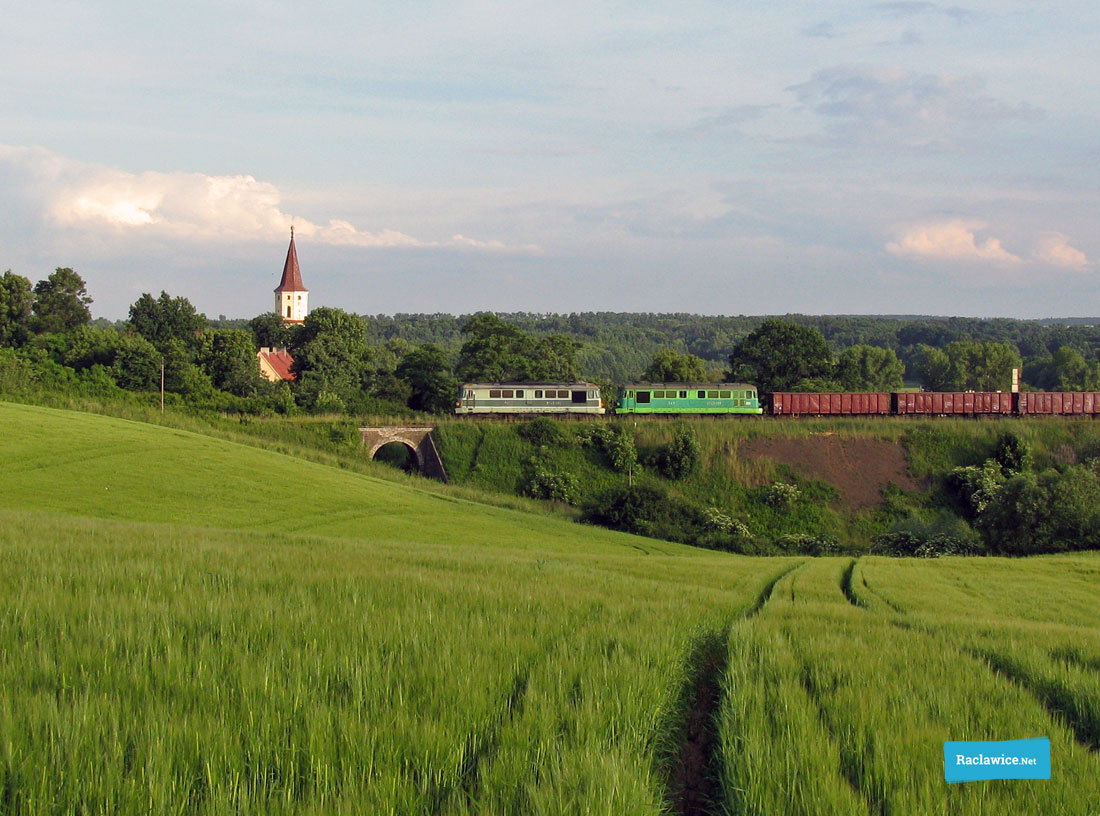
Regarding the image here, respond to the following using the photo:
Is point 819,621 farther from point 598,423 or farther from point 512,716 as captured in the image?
point 598,423

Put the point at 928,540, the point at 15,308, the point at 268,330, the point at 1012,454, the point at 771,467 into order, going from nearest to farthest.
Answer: the point at 928,540 < the point at 771,467 < the point at 1012,454 < the point at 15,308 < the point at 268,330

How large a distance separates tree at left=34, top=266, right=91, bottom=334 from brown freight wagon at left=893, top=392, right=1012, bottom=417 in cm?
8126

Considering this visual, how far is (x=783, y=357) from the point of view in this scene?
84.2 metres

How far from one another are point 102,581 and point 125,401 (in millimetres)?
58461

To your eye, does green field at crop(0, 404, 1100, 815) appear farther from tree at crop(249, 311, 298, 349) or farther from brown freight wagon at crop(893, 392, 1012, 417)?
tree at crop(249, 311, 298, 349)

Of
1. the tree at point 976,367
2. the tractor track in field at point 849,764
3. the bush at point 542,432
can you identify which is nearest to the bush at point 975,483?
the bush at point 542,432

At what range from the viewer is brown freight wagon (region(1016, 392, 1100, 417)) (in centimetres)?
6656

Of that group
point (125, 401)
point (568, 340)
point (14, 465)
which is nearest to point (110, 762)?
point (14, 465)

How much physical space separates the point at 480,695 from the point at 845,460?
53.9 m

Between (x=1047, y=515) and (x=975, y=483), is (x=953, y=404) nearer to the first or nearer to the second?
(x=975, y=483)

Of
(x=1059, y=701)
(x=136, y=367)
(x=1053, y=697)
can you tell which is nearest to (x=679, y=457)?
(x=136, y=367)

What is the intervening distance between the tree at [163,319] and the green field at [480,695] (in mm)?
89382

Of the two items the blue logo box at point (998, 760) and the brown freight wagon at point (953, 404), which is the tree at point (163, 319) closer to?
the brown freight wagon at point (953, 404)

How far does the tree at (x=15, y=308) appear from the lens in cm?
8900
